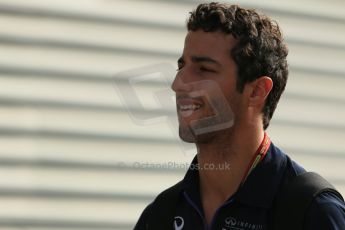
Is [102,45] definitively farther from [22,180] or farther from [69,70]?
[22,180]

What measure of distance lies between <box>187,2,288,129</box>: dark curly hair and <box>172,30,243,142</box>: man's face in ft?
0.10

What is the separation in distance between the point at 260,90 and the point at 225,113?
19 cm

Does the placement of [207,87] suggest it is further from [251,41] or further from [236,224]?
[236,224]

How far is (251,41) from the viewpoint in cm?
294

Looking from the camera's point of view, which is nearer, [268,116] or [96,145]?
[268,116]

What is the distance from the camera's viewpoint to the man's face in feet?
9.46

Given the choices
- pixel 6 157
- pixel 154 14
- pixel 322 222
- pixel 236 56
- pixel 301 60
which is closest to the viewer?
pixel 322 222

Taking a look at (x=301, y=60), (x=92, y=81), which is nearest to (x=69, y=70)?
(x=92, y=81)

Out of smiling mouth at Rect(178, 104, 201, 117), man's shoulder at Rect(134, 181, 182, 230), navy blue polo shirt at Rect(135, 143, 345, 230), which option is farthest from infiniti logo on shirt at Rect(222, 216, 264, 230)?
smiling mouth at Rect(178, 104, 201, 117)

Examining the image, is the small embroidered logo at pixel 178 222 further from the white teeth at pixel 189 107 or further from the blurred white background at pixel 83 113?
the blurred white background at pixel 83 113

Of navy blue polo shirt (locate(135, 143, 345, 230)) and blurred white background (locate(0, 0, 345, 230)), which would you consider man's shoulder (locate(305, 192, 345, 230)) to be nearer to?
navy blue polo shirt (locate(135, 143, 345, 230))

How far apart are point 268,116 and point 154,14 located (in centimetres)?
107

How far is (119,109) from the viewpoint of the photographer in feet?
12.2

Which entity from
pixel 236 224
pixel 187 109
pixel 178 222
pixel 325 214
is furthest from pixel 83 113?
Result: pixel 325 214
